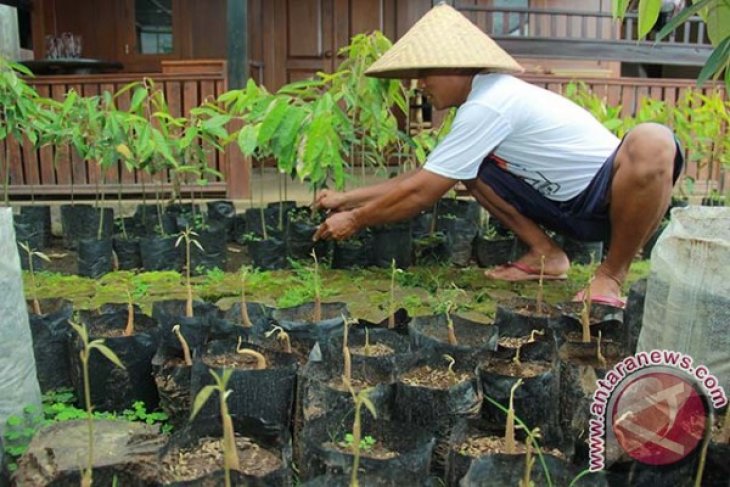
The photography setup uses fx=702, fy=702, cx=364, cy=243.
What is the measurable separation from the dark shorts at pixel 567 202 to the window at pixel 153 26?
17.5ft

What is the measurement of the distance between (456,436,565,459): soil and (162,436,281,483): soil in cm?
40

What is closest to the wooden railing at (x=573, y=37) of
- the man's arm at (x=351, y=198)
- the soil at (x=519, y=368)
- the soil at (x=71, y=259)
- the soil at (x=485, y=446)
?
the soil at (x=71, y=259)

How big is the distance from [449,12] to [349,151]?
0.90 m

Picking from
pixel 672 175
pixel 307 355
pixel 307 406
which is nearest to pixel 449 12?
pixel 672 175

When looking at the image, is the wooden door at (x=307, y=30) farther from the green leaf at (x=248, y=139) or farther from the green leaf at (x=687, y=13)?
the green leaf at (x=687, y=13)

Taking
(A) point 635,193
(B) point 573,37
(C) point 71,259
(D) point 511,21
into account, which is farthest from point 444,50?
(D) point 511,21

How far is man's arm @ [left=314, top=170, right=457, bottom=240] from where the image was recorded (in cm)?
268

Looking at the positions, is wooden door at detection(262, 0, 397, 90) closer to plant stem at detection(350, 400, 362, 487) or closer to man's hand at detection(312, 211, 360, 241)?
man's hand at detection(312, 211, 360, 241)

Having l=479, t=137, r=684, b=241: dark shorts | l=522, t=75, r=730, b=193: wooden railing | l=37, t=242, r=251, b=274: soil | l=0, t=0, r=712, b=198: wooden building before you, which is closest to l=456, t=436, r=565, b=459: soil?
l=479, t=137, r=684, b=241: dark shorts

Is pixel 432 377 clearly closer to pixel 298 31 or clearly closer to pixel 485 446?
pixel 485 446

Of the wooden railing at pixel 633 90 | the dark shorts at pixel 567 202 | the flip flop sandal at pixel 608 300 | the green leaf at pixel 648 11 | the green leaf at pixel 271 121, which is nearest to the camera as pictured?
the green leaf at pixel 648 11

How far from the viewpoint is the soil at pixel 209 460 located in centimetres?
142

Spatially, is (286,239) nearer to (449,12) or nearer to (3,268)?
(449,12)

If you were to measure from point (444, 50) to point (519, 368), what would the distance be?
54.0 inches
